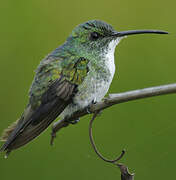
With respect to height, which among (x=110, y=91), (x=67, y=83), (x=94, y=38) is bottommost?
(x=110, y=91)

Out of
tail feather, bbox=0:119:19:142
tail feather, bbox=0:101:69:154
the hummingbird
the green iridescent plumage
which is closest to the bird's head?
the hummingbird

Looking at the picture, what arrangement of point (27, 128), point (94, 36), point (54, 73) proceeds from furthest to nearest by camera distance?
1. point (94, 36)
2. point (54, 73)
3. point (27, 128)

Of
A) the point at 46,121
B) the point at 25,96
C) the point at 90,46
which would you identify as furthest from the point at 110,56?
the point at 25,96

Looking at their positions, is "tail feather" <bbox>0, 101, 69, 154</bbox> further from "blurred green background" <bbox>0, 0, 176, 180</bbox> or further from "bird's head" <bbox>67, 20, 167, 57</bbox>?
"blurred green background" <bbox>0, 0, 176, 180</bbox>

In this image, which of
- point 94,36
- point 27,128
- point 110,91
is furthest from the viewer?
point 110,91

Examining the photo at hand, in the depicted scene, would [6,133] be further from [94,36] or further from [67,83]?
[94,36]

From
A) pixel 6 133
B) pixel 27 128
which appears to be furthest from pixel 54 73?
pixel 6 133

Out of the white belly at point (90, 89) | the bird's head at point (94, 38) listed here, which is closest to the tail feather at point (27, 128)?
the white belly at point (90, 89)

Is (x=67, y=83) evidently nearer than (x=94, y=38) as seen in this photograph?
Yes
